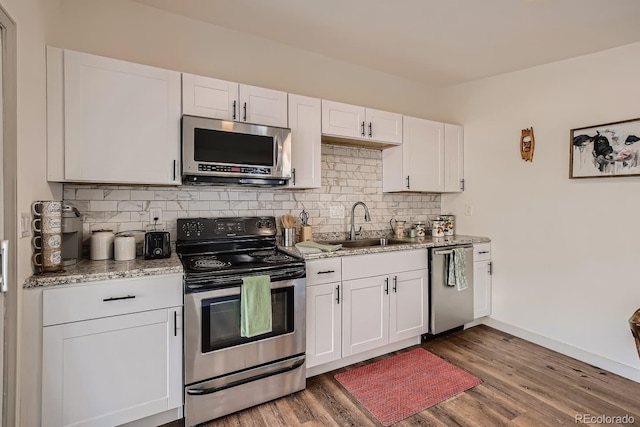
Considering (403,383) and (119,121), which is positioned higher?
(119,121)

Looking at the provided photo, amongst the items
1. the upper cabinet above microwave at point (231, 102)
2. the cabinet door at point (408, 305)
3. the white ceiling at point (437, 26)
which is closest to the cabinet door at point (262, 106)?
the upper cabinet above microwave at point (231, 102)

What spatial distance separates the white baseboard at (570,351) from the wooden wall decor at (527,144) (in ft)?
5.59

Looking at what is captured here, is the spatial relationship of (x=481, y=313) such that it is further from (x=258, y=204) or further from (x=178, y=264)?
(x=178, y=264)

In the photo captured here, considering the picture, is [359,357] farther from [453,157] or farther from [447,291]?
[453,157]

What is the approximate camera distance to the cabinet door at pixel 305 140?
2553 millimetres

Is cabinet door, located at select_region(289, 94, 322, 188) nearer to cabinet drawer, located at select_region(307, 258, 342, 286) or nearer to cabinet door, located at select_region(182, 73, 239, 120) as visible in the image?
cabinet door, located at select_region(182, 73, 239, 120)

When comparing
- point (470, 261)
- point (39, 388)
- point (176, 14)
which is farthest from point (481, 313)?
point (176, 14)

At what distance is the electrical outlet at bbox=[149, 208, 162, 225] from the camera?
2330mm

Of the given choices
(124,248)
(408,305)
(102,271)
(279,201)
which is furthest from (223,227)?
(408,305)

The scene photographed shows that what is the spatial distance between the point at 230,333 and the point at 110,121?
1.50 metres

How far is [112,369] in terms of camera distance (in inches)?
66.2

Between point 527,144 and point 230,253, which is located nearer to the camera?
point 230,253

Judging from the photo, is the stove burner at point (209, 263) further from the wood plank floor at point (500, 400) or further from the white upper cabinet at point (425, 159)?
the white upper cabinet at point (425, 159)

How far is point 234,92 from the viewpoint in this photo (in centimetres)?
229
